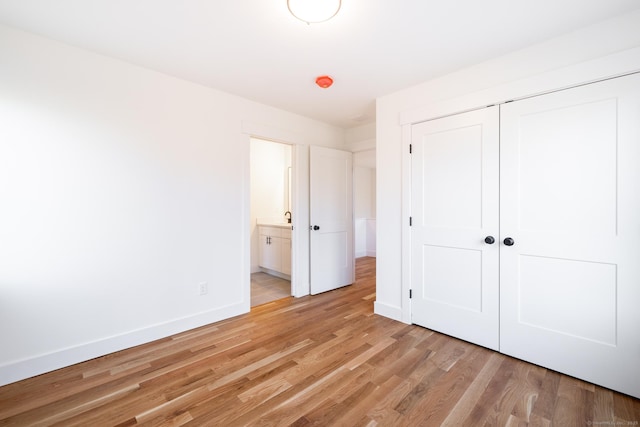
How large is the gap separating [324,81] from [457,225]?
71.4 inches

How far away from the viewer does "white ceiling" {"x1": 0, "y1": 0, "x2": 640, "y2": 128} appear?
5.59 feet

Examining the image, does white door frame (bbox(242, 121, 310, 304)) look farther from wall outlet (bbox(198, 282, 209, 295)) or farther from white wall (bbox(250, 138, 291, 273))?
white wall (bbox(250, 138, 291, 273))

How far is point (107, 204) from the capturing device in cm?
226

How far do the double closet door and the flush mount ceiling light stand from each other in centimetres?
145

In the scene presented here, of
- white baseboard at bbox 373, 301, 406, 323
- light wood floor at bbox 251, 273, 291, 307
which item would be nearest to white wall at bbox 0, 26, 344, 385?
light wood floor at bbox 251, 273, 291, 307

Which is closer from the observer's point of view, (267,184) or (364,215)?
(267,184)

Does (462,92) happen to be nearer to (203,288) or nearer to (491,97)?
(491,97)

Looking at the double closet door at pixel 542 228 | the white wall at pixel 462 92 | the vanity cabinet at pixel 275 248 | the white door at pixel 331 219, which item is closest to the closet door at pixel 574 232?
the double closet door at pixel 542 228

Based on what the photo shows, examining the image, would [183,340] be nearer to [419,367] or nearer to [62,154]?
Answer: [62,154]

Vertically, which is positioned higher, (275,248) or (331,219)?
(331,219)

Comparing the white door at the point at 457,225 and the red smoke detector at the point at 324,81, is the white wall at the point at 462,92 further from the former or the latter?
the red smoke detector at the point at 324,81

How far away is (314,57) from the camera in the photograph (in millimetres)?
2264

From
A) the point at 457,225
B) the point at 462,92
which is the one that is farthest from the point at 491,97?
the point at 457,225

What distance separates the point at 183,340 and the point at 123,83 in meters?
2.31
